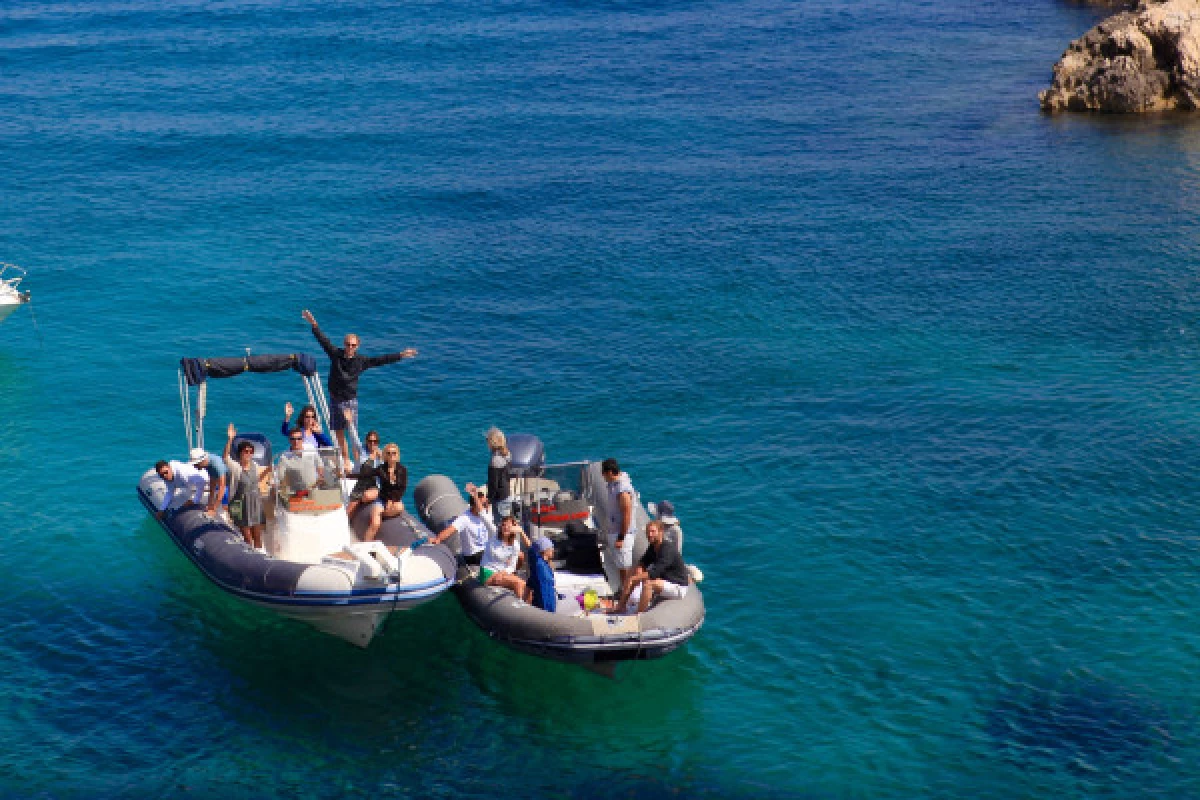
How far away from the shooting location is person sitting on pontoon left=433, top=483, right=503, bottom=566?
20.0 metres

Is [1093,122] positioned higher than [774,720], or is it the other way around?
[1093,122]

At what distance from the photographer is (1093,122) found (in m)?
50.9

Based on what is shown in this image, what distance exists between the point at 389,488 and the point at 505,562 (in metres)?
2.36

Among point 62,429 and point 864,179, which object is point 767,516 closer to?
point 62,429

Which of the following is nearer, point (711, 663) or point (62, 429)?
point (711, 663)

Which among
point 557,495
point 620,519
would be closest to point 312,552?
point 557,495

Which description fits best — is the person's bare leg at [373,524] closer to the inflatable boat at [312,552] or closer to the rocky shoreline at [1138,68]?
the inflatable boat at [312,552]

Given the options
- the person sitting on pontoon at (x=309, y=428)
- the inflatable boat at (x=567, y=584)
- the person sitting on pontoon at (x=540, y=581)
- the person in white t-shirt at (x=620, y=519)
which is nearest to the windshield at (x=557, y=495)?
the inflatable boat at (x=567, y=584)

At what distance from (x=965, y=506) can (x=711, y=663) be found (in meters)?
7.34

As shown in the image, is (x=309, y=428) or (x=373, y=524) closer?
(x=373, y=524)

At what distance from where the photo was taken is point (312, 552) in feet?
65.2

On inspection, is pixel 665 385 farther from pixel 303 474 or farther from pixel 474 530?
pixel 303 474

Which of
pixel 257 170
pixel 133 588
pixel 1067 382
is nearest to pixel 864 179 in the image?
pixel 1067 382

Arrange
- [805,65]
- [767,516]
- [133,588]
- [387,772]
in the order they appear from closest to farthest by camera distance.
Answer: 1. [387,772]
2. [133,588]
3. [767,516]
4. [805,65]
